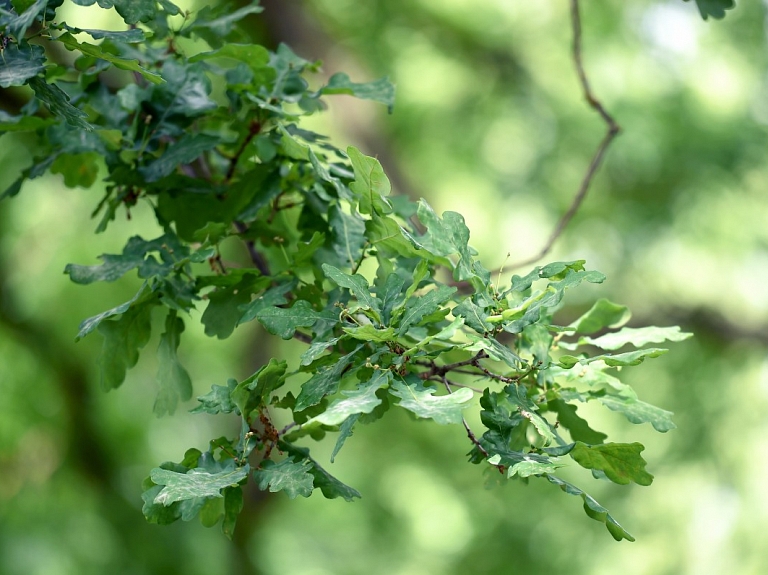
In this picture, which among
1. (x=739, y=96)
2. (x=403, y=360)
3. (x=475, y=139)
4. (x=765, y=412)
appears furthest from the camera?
(x=475, y=139)

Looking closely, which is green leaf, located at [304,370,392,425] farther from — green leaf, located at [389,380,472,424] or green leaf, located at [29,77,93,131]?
green leaf, located at [29,77,93,131]

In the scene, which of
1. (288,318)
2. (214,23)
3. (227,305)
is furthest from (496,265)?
(288,318)

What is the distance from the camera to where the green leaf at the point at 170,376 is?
71 cm

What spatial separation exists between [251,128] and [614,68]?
230cm

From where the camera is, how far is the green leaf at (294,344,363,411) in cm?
54

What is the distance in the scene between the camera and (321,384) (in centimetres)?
54

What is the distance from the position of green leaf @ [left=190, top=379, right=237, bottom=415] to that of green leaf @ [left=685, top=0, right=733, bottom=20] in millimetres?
634

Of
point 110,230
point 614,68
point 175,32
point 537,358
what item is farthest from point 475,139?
point 537,358

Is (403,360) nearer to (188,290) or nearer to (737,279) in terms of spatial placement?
(188,290)

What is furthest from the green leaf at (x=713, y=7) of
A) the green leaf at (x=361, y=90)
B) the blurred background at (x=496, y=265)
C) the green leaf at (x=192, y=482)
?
the blurred background at (x=496, y=265)

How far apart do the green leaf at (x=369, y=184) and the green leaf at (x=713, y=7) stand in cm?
48

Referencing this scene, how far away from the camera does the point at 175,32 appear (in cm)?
84

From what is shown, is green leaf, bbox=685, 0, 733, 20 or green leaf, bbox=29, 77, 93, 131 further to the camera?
green leaf, bbox=685, 0, 733, 20

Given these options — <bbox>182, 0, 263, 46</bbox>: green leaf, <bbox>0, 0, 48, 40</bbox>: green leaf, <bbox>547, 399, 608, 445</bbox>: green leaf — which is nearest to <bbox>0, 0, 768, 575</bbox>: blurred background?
<bbox>182, 0, 263, 46</bbox>: green leaf
